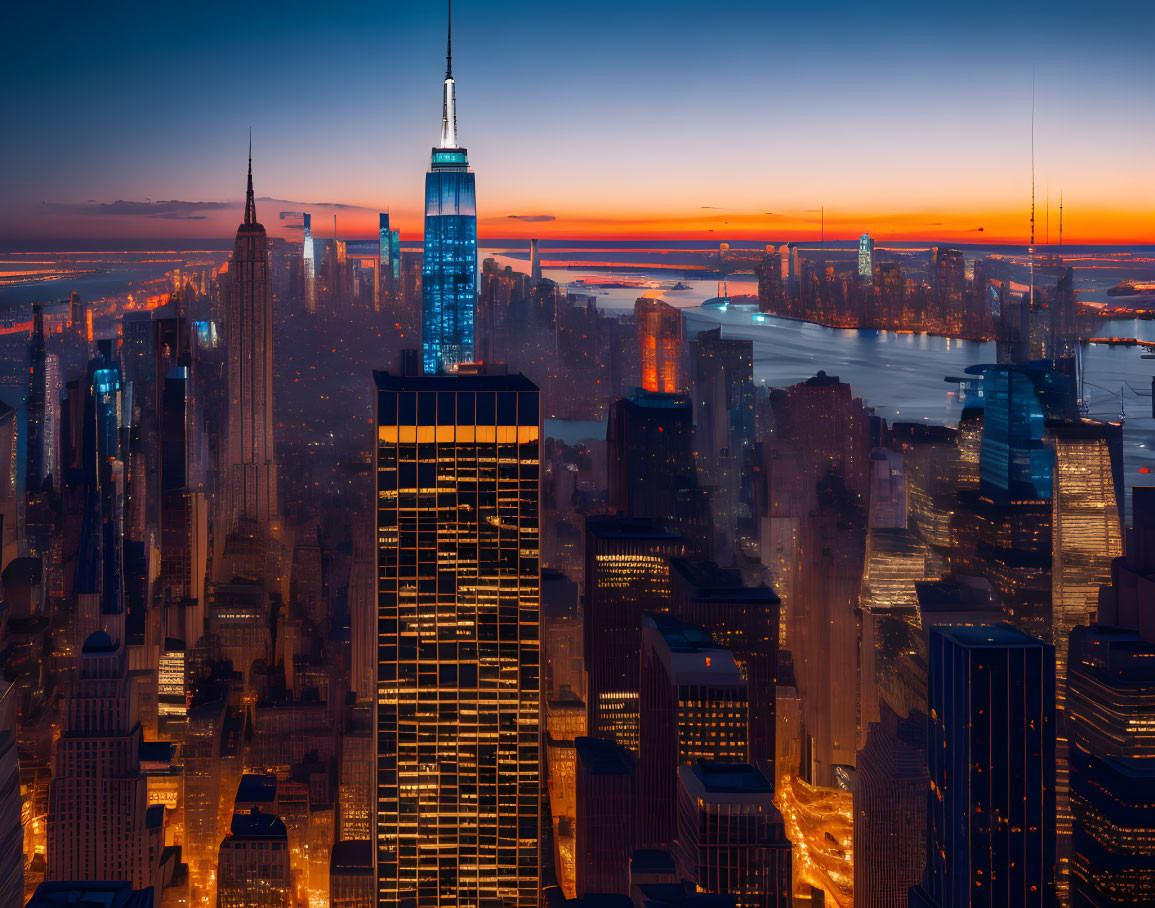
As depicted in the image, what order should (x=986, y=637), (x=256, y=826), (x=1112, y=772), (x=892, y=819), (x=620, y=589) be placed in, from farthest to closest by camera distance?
(x=620, y=589)
(x=256, y=826)
(x=892, y=819)
(x=1112, y=772)
(x=986, y=637)

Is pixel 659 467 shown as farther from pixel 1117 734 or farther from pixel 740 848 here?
pixel 740 848

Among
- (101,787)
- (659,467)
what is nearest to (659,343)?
(659,467)

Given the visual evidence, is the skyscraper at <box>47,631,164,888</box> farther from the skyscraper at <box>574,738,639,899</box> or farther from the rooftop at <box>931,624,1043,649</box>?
the rooftop at <box>931,624,1043,649</box>

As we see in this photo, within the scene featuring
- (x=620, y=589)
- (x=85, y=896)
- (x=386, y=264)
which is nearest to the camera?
(x=85, y=896)

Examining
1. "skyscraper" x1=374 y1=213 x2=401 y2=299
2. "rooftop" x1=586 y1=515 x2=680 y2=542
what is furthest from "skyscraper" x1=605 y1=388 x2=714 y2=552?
"skyscraper" x1=374 y1=213 x2=401 y2=299

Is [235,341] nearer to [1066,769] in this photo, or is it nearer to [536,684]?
[536,684]

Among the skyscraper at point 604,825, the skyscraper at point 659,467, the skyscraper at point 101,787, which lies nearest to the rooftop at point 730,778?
the skyscraper at point 604,825

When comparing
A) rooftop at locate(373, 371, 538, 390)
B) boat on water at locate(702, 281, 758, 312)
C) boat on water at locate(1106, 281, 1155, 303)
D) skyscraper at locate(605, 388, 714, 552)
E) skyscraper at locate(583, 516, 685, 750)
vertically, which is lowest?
skyscraper at locate(583, 516, 685, 750)
